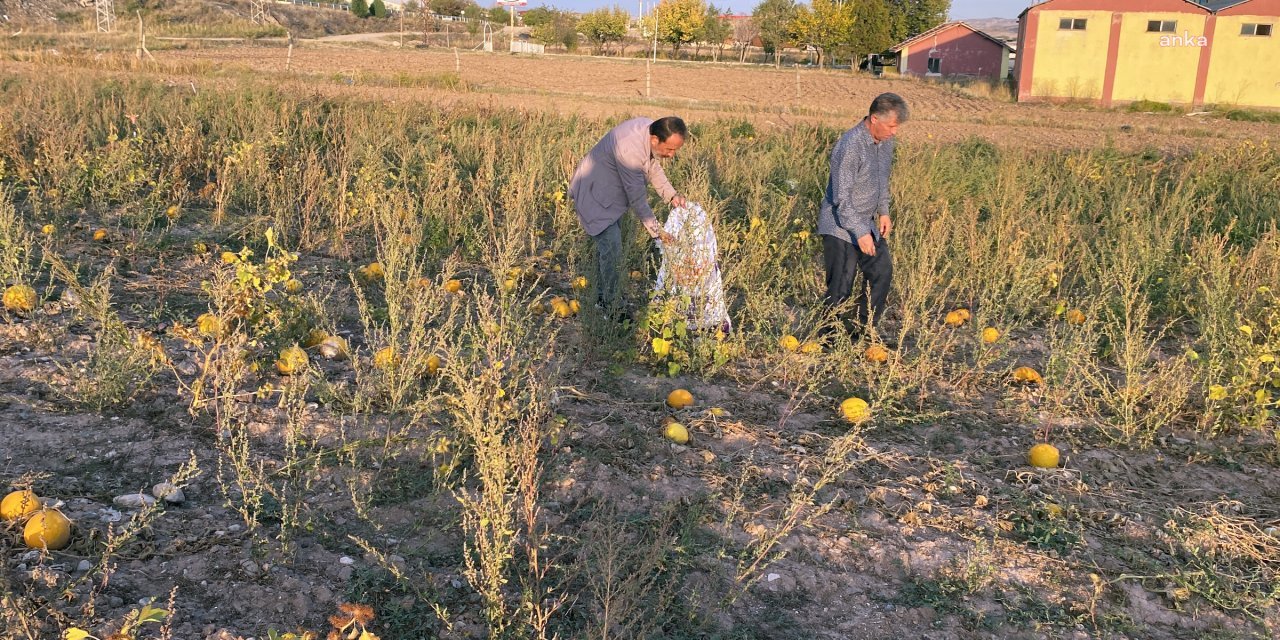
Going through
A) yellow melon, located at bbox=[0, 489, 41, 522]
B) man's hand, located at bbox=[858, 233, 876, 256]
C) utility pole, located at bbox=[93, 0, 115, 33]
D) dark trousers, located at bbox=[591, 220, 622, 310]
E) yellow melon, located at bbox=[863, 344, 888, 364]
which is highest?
utility pole, located at bbox=[93, 0, 115, 33]

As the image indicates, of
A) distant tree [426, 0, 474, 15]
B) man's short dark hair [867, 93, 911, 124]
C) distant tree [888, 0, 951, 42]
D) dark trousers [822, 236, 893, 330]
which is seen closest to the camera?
man's short dark hair [867, 93, 911, 124]

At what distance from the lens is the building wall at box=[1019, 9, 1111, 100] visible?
29.7 meters

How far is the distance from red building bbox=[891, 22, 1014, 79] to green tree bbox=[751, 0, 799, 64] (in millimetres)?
12523

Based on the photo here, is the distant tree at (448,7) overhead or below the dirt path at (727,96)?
overhead

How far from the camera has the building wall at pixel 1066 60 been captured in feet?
97.3

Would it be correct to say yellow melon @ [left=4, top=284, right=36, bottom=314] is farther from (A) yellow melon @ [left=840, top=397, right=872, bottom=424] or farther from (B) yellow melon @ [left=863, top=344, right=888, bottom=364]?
(B) yellow melon @ [left=863, top=344, right=888, bottom=364]

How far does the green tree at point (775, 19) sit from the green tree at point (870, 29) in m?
6.21

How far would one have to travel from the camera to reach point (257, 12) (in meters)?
55.6

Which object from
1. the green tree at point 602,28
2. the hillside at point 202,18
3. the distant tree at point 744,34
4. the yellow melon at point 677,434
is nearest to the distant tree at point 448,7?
the hillside at point 202,18

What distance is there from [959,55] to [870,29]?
→ 8.35 metres

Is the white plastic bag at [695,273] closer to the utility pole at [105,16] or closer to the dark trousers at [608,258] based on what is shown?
the dark trousers at [608,258]

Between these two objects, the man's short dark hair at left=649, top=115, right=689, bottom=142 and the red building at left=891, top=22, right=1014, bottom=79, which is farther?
the red building at left=891, top=22, right=1014, bottom=79

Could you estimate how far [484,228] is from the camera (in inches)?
248

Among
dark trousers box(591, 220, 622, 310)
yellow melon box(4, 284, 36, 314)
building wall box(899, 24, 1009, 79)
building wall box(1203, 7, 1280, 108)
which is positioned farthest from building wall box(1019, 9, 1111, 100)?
yellow melon box(4, 284, 36, 314)
